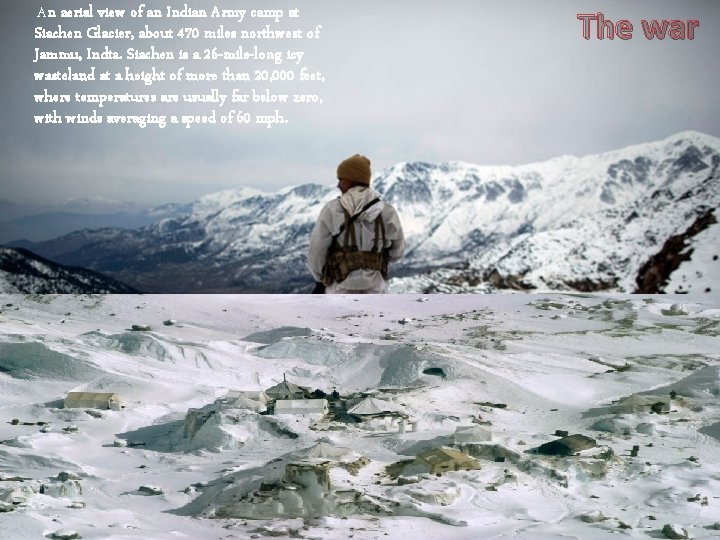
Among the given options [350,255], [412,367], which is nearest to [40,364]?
[350,255]

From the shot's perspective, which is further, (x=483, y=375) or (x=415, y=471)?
(x=483, y=375)

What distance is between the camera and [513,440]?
3.90 meters

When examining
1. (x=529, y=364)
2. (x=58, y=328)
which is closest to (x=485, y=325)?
(x=529, y=364)

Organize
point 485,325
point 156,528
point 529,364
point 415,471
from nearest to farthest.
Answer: point 156,528, point 415,471, point 529,364, point 485,325

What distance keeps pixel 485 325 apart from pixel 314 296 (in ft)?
3.84

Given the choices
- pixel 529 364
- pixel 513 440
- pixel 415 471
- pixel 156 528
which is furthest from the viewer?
pixel 529 364

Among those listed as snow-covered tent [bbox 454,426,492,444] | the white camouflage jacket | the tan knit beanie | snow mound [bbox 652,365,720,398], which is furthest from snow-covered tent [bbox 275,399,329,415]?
snow mound [bbox 652,365,720,398]

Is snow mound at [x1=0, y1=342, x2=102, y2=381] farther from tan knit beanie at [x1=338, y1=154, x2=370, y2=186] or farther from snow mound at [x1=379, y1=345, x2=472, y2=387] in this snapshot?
tan knit beanie at [x1=338, y1=154, x2=370, y2=186]

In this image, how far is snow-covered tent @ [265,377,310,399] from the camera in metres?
4.36

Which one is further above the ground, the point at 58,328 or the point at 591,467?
the point at 58,328

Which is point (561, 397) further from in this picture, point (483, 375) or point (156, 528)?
point (156, 528)

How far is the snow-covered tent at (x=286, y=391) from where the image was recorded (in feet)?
14.3

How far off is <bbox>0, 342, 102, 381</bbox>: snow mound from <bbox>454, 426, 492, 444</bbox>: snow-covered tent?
205 cm

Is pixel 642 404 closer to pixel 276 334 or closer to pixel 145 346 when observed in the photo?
pixel 276 334
